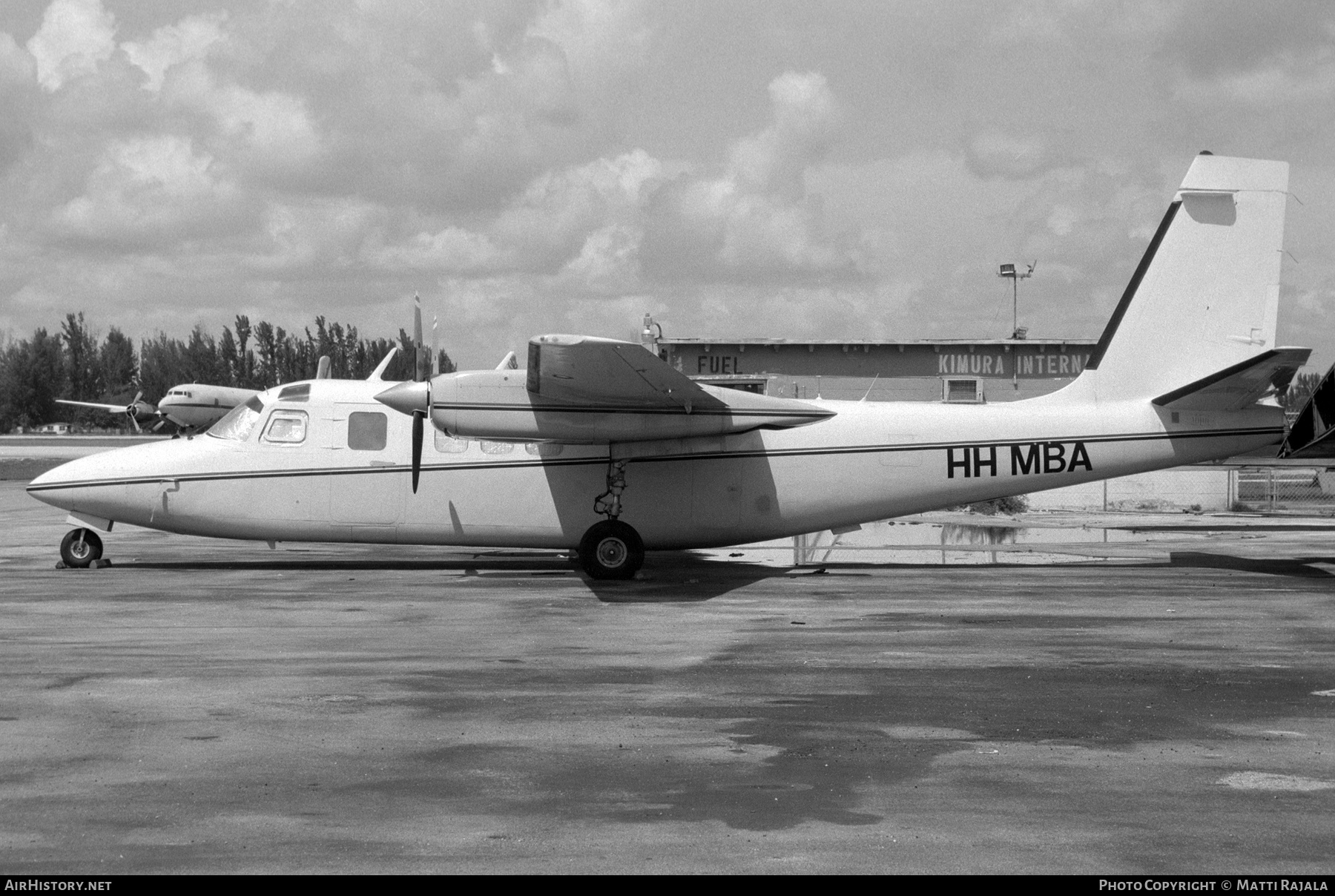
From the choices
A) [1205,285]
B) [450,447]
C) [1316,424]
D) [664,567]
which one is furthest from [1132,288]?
[450,447]

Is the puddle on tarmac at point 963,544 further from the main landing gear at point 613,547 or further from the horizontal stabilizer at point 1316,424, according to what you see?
the main landing gear at point 613,547

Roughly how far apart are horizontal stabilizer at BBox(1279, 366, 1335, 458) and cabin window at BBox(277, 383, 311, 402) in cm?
1437

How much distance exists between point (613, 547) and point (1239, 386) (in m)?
→ 8.92

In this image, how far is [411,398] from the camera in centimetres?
1695

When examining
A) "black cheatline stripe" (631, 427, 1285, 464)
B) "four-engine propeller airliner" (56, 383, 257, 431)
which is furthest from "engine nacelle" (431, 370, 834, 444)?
"four-engine propeller airliner" (56, 383, 257, 431)

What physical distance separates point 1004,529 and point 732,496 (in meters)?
10.2

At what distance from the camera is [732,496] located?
1791 centimetres

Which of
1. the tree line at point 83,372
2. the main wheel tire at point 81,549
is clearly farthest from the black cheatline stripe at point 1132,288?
the tree line at point 83,372

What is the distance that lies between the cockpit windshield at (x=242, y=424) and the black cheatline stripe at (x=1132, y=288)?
12138mm

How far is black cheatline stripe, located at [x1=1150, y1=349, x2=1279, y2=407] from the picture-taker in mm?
16359

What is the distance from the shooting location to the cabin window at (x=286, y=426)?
18031 mm

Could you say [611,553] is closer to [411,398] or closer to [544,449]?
[544,449]

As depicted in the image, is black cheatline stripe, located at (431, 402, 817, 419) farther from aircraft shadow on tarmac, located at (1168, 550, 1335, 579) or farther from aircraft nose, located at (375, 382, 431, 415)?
aircraft shadow on tarmac, located at (1168, 550, 1335, 579)
